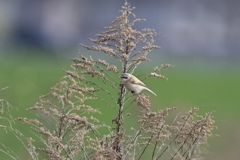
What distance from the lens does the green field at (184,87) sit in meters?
31.0

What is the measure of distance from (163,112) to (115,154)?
638mm

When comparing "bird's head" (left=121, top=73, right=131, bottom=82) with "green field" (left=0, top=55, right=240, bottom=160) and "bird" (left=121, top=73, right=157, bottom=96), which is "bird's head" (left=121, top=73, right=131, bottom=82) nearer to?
"bird" (left=121, top=73, right=157, bottom=96)

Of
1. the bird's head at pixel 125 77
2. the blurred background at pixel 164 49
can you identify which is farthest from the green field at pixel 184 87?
the bird's head at pixel 125 77

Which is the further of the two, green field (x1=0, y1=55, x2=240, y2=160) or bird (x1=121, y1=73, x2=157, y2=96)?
green field (x1=0, y1=55, x2=240, y2=160)

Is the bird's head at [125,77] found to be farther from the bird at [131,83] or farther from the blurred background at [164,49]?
the blurred background at [164,49]

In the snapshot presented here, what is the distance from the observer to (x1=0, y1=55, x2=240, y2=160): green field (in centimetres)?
3104

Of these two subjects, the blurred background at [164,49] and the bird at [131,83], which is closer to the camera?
the bird at [131,83]

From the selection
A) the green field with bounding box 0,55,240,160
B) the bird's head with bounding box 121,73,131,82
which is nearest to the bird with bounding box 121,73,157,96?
the bird's head with bounding box 121,73,131,82

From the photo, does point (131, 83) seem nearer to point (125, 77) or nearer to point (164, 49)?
point (125, 77)

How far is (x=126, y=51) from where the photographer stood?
9.12 m

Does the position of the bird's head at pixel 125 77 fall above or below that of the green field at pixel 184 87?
below

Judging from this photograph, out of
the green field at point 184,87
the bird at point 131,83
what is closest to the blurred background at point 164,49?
the green field at point 184,87

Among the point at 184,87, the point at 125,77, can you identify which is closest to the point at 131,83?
the point at 125,77

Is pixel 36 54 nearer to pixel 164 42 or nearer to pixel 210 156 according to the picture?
pixel 164 42
